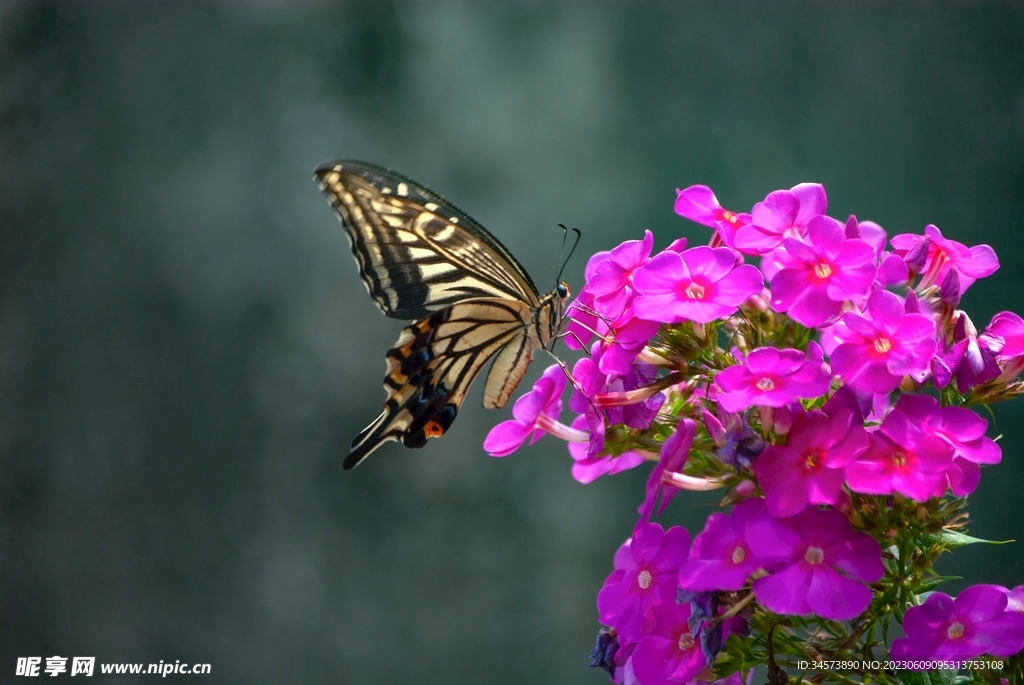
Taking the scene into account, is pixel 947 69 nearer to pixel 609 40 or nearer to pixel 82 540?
pixel 609 40

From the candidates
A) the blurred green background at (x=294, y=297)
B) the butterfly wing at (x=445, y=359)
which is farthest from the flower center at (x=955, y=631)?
the blurred green background at (x=294, y=297)

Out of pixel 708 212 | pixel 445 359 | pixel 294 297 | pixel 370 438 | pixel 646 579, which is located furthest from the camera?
pixel 294 297

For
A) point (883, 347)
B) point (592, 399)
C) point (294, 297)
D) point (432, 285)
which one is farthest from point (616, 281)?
point (294, 297)

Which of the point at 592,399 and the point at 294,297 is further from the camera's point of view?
the point at 294,297

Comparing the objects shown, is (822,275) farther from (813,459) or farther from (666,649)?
(666,649)

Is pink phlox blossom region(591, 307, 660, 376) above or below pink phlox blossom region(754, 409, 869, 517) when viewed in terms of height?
above

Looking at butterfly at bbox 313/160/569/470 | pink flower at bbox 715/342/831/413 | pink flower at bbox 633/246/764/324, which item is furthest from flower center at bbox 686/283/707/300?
butterfly at bbox 313/160/569/470

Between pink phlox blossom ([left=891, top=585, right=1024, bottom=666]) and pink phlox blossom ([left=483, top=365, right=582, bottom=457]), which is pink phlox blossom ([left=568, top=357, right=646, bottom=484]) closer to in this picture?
pink phlox blossom ([left=483, top=365, right=582, bottom=457])

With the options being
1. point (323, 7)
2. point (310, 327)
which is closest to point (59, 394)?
point (310, 327)
